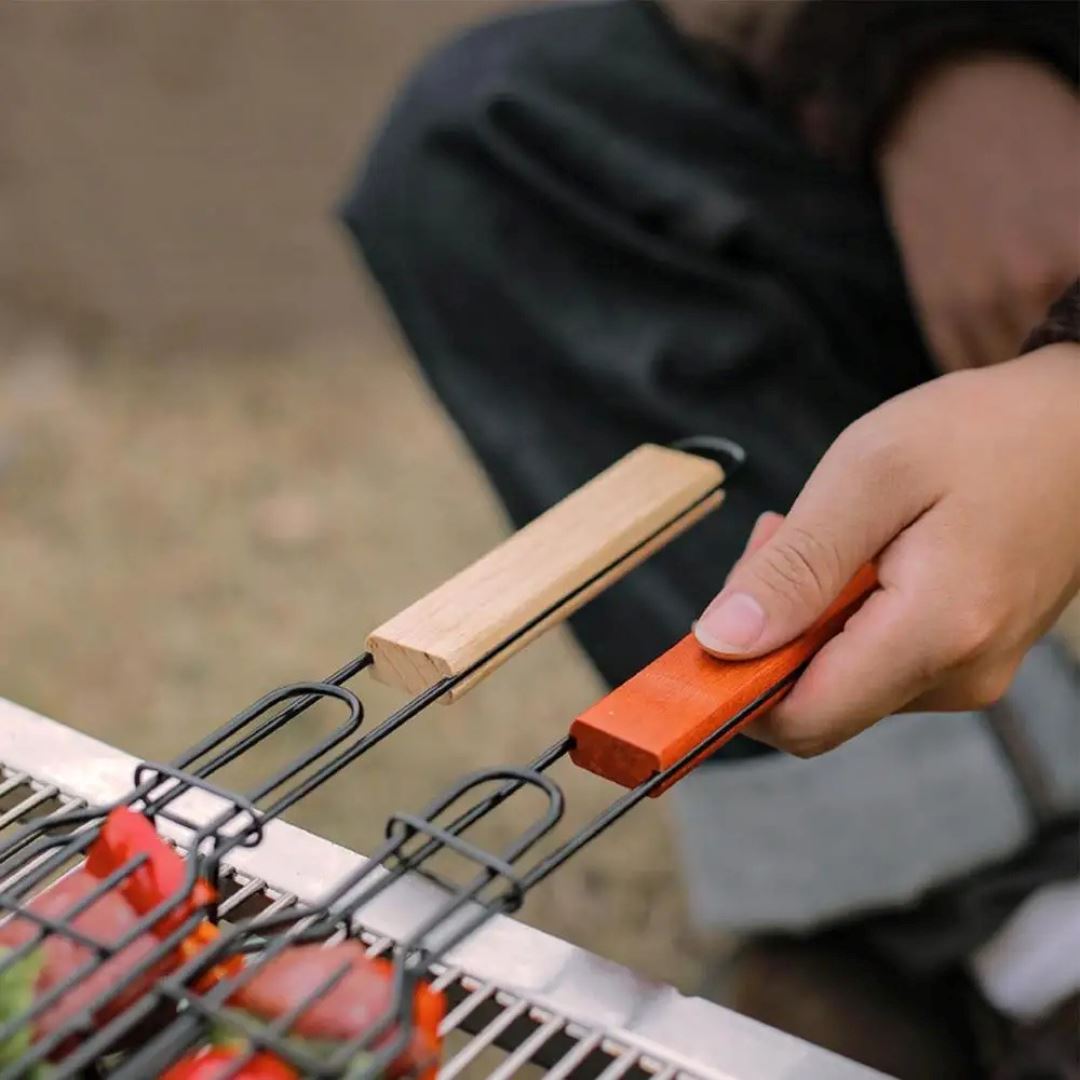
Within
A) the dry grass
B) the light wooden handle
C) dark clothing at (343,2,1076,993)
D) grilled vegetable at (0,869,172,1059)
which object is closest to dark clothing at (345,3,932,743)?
dark clothing at (343,2,1076,993)

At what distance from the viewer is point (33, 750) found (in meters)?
0.53

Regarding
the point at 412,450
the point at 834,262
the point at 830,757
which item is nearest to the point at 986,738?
the point at 830,757

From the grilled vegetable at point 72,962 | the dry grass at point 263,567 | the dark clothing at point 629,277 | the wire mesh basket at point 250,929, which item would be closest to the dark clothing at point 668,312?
the dark clothing at point 629,277

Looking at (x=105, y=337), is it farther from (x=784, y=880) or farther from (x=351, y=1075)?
(x=351, y=1075)

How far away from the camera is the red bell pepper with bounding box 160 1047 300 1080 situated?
359 millimetres

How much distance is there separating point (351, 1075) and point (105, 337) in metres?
1.77

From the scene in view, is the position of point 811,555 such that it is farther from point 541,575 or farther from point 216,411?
point 216,411

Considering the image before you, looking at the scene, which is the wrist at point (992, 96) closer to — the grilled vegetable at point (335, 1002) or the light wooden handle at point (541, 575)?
the light wooden handle at point (541, 575)

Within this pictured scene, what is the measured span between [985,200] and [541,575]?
38cm

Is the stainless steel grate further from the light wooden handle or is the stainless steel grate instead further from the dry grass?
the dry grass

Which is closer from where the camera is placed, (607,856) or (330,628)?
(607,856)

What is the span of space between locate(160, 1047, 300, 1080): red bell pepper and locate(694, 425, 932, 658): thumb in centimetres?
21

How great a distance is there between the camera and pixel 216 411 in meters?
1.83

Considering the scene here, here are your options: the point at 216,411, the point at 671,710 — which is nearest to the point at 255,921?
the point at 671,710
